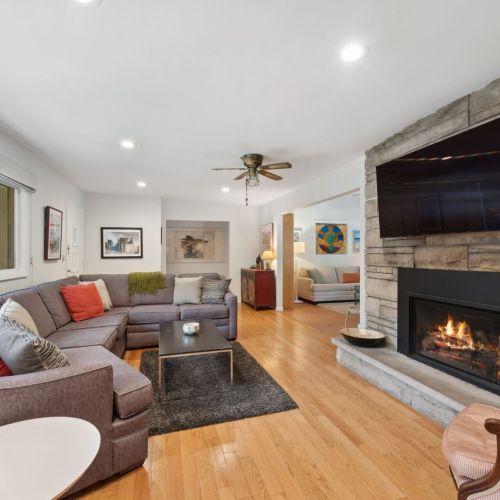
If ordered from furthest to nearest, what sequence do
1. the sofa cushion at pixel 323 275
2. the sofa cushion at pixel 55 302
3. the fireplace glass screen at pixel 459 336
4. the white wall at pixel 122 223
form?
the sofa cushion at pixel 323 275 < the white wall at pixel 122 223 < the sofa cushion at pixel 55 302 < the fireplace glass screen at pixel 459 336

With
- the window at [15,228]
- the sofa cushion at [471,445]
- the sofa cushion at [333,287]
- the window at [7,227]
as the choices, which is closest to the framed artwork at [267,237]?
the sofa cushion at [333,287]

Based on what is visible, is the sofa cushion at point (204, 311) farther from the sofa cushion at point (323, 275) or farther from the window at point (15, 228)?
the sofa cushion at point (323, 275)

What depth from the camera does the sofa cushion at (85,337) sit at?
2486mm

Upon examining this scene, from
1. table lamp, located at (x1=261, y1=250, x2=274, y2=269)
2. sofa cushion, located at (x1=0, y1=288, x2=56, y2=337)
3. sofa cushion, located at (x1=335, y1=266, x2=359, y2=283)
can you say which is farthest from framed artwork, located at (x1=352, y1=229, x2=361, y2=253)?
sofa cushion, located at (x1=0, y1=288, x2=56, y2=337)

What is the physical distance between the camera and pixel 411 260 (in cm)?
268

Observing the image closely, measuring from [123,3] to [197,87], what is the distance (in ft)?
2.36

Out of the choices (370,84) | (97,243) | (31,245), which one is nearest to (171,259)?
(97,243)

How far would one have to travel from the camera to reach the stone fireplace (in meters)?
2.02

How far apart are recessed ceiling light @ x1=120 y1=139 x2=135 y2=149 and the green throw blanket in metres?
1.93

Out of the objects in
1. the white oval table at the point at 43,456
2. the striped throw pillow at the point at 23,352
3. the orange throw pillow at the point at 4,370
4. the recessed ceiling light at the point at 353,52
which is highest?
the recessed ceiling light at the point at 353,52

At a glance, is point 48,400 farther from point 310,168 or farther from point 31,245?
point 310,168

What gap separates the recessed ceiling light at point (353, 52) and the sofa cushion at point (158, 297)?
364cm

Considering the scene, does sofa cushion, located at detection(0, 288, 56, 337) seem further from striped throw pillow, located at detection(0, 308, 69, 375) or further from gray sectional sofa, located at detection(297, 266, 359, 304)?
gray sectional sofa, located at detection(297, 266, 359, 304)

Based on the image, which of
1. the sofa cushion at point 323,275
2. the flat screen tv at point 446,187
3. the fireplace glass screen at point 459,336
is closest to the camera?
the flat screen tv at point 446,187
